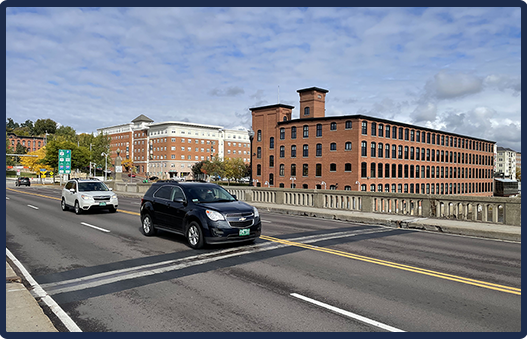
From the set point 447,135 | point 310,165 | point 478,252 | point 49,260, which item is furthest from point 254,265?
point 447,135

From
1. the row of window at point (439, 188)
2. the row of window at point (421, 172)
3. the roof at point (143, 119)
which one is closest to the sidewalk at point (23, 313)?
the row of window at point (439, 188)

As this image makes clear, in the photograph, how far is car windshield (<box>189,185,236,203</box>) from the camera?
1123 cm

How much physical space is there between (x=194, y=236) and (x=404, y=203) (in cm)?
1088

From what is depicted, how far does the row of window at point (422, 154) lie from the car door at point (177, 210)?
56141mm

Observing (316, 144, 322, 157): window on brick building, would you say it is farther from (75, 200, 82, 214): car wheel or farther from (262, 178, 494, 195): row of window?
(75, 200, 82, 214): car wheel

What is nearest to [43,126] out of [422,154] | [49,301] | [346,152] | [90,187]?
[346,152]

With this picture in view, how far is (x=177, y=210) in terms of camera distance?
11.3 meters

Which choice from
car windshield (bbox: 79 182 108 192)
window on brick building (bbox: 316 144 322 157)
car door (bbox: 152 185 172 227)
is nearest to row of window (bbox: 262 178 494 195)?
window on brick building (bbox: 316 144 322 157)

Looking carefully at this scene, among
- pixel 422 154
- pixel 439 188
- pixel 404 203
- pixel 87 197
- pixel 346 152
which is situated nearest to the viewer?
pixel 404 203

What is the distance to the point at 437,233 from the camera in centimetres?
1393

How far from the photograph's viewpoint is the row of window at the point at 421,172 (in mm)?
66938

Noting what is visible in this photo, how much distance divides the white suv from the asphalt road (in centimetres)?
661

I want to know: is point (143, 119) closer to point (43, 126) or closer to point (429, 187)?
point (43, 126)

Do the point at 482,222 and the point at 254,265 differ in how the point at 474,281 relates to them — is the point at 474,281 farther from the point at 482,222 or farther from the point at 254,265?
the point at 482,222
